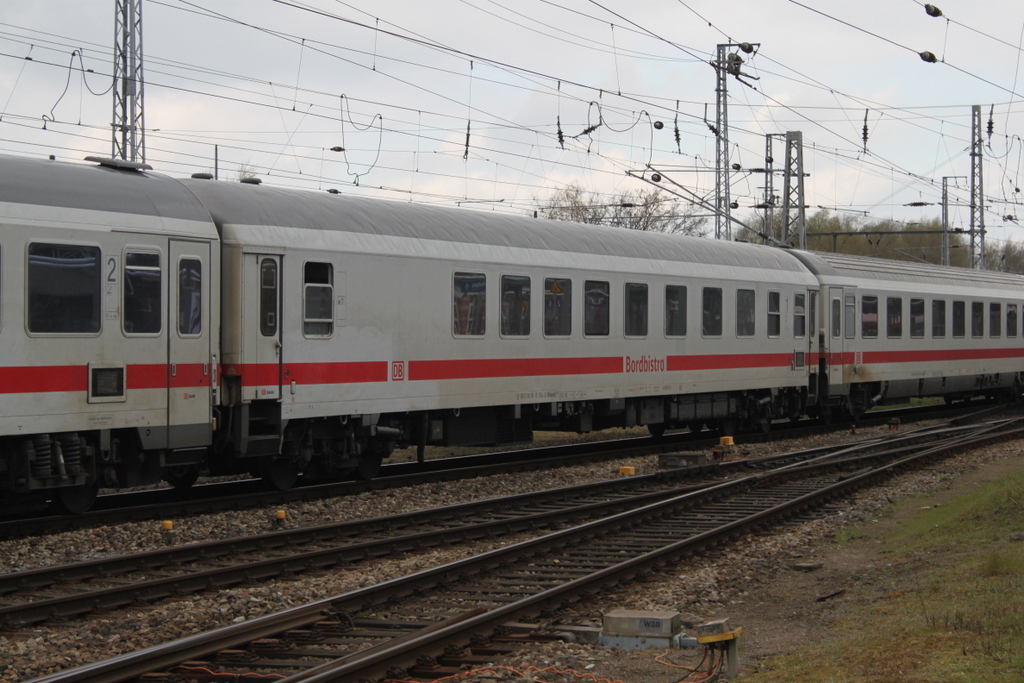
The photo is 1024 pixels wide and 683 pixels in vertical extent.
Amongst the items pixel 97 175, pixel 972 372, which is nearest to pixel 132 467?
pixel 97 175

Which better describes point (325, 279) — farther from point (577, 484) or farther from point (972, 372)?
point (972, 372)

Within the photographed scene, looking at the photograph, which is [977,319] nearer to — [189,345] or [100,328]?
[189,345]

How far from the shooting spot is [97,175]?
11.6m

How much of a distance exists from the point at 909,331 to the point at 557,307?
1293 centimetres

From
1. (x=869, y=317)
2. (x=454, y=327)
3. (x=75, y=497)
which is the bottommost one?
(x=75, y=497)

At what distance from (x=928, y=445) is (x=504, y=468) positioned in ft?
30.2

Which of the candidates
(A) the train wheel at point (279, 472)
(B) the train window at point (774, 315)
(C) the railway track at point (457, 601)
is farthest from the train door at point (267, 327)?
(B) the train window at point (774, 315)

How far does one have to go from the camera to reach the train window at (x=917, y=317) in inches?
1035

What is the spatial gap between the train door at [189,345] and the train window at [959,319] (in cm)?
2191

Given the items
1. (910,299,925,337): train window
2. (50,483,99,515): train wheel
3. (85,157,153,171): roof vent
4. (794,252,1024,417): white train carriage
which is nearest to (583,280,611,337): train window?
(85,157,153,171): roof vent

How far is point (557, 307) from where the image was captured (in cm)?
1695

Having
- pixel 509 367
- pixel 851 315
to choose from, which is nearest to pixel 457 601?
pixel 509 367

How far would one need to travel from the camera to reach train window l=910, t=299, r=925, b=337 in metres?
26.3

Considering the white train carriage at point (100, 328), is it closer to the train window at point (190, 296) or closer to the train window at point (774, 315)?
the train window at point (190, 296)
